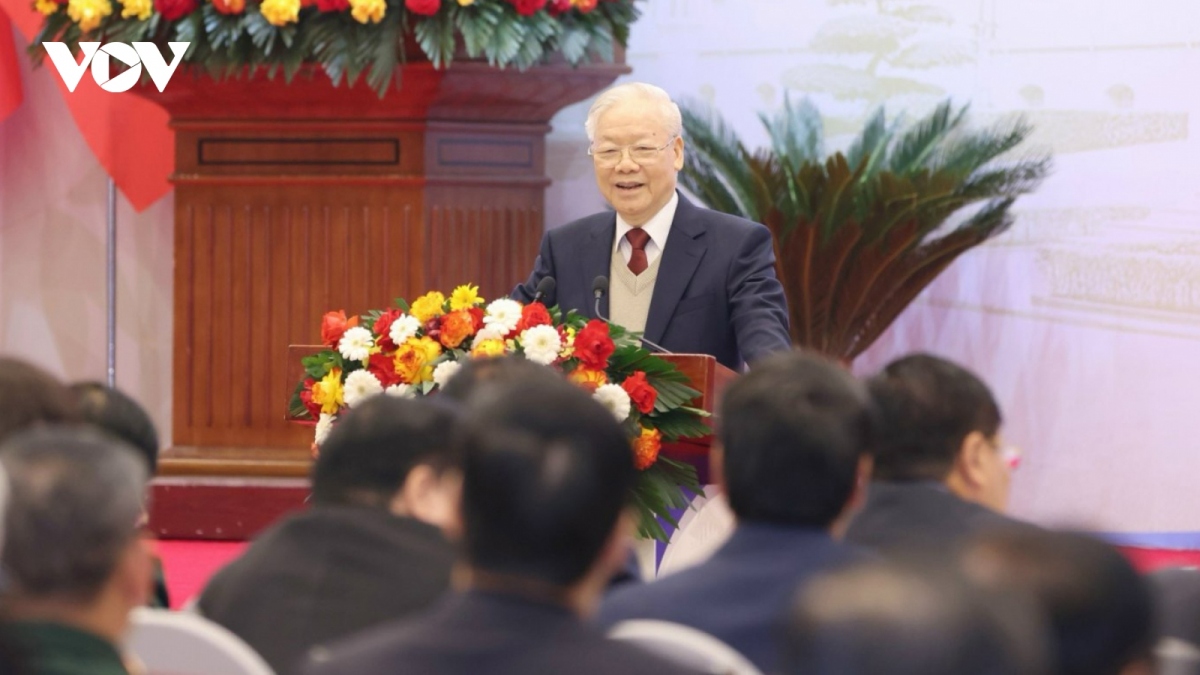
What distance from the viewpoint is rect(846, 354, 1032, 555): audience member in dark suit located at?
2.78 meters

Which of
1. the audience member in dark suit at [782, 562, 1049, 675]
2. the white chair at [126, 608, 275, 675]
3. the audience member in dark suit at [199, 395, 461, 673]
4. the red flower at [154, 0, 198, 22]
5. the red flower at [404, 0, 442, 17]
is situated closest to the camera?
the audience member in dark suit at [782, 562, 1049, 675]

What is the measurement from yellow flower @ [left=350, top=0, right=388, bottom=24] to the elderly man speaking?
66.3 inches

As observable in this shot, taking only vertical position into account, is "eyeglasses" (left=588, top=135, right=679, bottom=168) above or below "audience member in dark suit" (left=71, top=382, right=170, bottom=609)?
above

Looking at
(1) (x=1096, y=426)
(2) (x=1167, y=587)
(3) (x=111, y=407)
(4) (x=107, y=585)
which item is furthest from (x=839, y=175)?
(4) (x=107, y=585)

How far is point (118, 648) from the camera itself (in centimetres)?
200

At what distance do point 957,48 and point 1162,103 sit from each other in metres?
0.90

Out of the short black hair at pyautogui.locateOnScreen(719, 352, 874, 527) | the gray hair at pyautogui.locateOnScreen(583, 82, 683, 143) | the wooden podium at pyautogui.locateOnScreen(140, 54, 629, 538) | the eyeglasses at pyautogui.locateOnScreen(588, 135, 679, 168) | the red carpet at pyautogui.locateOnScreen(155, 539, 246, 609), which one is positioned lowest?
the red carpet at pyautogui.locateOnScreen(155, 539, 246, 609)

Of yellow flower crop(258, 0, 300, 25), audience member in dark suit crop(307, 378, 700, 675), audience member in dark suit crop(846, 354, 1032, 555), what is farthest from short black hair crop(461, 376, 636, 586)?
yellow flower crop(258, 0, 300, 25)

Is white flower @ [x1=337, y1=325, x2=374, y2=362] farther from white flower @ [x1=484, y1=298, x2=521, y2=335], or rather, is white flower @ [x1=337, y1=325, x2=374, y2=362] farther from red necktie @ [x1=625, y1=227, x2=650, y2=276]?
red necktie @ [x1=625, y1=227, x2=650, y2=276]

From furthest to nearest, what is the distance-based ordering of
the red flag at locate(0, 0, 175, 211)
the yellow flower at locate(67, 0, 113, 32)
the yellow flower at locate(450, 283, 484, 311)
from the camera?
the red flag at locate(0, 0, 175, 211)
the yellow flower at locate(67, 0, 113, 32)
the yellow flower at locate(450, 283, 484, 311)

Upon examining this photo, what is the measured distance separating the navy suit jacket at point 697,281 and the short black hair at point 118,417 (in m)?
1.57

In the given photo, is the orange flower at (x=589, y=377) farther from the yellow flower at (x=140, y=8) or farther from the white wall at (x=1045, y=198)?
the white wall at (x=1045, y=198)

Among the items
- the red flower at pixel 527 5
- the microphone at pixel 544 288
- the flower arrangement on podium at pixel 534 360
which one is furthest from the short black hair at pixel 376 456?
the red flower at pixel 527 5

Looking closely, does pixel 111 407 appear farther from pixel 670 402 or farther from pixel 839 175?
pixel 839 175
